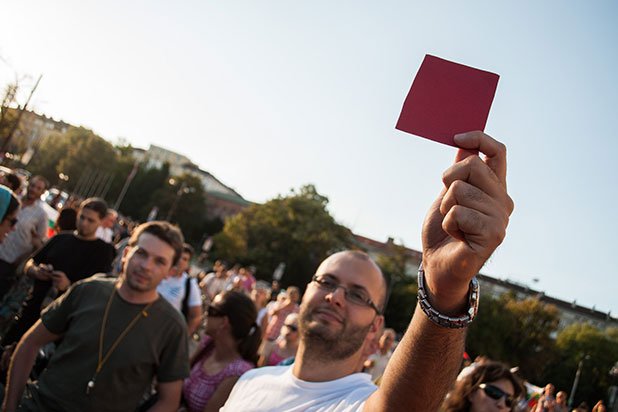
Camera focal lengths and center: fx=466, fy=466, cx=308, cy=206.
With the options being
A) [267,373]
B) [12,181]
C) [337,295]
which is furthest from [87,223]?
[337,295]

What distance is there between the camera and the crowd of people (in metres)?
1.30

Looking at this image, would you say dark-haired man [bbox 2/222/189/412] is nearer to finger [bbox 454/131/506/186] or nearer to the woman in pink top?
the woman in pink top

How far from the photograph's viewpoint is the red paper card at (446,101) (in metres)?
1.43

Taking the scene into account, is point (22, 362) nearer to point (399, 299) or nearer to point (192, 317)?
point (192, 317)

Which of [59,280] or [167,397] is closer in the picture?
A: [167,397]

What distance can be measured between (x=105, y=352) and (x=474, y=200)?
277 cm

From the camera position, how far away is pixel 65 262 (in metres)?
5.04

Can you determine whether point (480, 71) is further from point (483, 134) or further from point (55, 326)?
point (55, 326)

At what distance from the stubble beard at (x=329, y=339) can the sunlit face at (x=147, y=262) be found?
1403mm

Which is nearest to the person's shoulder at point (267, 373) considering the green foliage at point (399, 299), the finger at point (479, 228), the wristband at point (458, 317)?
the wristband at point (458, 317)

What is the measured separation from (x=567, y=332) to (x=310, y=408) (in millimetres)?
57161

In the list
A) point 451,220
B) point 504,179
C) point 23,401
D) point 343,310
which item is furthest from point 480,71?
point 23,401

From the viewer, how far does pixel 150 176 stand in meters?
76.3

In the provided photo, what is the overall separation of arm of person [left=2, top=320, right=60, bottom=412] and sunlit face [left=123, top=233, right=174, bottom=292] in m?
0.69
